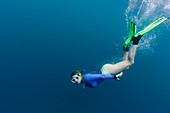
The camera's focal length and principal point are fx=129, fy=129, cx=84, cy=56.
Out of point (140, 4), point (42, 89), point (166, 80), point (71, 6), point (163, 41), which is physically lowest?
point (166, 80)

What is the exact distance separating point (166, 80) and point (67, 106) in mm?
11509

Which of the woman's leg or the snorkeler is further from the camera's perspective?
the woman's leg

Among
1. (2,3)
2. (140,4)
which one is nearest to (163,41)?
(140,4)

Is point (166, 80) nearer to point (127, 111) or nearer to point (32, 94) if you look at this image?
point (127, 111)

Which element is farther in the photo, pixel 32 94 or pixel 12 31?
pixel 32 94

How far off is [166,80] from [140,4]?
8.51 m

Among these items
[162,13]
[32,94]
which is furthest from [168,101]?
[32,94]

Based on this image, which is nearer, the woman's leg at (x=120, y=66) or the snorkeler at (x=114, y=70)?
the snorkeler at (x=114, y=70)

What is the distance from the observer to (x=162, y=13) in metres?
9.33

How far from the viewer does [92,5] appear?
12.9 metres

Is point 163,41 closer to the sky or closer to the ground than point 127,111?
closer to the sky

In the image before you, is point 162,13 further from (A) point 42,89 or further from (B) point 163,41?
(A) point 42,89

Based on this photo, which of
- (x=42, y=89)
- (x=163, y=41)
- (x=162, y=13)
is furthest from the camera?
(x=42, y=89)

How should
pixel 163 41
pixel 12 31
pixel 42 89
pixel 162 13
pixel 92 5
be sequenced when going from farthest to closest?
pixel 42 89 < pixel 12 31 < pixel 92 5 < pixel 163 41 < pixel 162 13
